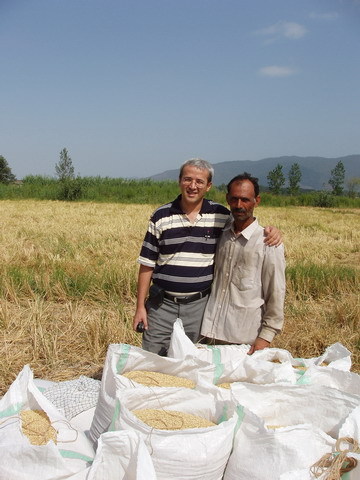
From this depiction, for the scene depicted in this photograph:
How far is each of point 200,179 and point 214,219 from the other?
28 cm

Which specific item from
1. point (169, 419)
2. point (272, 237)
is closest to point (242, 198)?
point (272, 237)

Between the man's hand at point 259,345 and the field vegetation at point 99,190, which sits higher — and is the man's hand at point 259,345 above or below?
below

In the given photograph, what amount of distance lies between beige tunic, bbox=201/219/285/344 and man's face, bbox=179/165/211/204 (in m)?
0.26

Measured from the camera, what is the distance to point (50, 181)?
2677 centimetres

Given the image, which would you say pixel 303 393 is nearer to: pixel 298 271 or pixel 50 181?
pixel 298 271

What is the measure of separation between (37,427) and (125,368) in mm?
452

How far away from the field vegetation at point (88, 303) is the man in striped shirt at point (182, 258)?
695mm

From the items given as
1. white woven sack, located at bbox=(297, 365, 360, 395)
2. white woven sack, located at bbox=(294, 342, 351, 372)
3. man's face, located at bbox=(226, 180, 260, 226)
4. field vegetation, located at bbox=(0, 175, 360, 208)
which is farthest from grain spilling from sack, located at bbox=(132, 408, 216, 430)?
field vegetation, located at bbox=(0, 175, 360, 208)

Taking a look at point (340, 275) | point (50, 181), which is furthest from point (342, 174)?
point (340, 275)

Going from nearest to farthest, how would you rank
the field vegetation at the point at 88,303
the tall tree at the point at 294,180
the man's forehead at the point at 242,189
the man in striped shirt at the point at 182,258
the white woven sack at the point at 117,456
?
1. the white woven sack at the point at 117,456
2. the man's forehead at the point at 242,189
3. the man in striped shirt at the point at 182,258
4. the field vegetation at the point at 88,303
5. the tall tree at the point at 294,180

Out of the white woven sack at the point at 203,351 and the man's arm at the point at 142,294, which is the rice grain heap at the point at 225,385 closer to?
the white woven sack at the point at 203,351

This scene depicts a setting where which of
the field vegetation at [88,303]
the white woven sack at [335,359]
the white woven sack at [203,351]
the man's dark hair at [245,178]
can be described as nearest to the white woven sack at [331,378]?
the white woven sack at [335,359]

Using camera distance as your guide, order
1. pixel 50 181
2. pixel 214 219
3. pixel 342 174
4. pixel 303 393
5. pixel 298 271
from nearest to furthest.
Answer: pixel 303 393 → pixel 214 219 → pixel 298 271 → pixel 50 181 → pixel 342 174

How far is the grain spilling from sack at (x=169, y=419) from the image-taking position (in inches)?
66.9
